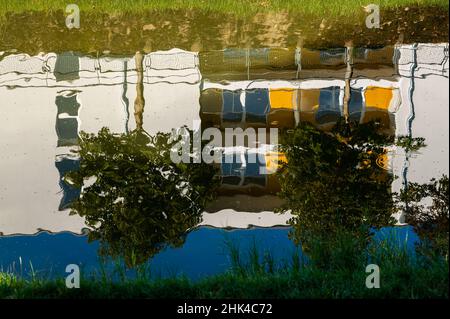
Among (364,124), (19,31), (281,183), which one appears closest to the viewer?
(281,183)

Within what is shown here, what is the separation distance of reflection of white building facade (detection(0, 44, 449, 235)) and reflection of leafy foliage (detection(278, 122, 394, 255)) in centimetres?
12

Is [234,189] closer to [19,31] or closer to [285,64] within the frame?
[285,64]

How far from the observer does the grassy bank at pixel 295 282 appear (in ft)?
12.0

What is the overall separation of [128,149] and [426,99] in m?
1.93

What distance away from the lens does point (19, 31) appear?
686 centimetres

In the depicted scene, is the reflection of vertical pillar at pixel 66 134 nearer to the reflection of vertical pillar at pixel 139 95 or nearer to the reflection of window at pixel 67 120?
the reflection of window at pixel 67 120

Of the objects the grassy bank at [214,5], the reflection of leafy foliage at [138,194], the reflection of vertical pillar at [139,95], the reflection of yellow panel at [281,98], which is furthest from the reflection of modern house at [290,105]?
the grassy bank at [214,5]

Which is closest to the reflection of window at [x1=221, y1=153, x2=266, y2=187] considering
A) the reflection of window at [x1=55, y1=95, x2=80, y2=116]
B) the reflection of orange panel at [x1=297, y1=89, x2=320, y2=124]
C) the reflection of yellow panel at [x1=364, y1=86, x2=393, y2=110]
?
the reflection of orange panel at [x1=297, y1=89, x2=320, y2=124]

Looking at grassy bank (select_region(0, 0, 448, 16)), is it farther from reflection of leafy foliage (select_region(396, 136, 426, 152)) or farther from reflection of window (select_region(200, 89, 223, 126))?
reflection of leafy foliage (select_region(396, 136, 426, 152))

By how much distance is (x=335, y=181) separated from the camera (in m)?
4.42

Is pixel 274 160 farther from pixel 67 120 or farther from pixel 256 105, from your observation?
pixel 67 120

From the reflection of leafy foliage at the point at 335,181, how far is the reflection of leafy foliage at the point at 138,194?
50cm

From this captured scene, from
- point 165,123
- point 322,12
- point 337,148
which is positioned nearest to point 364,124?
point 337,148

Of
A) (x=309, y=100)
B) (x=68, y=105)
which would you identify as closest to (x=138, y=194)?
(x=68, y=105)
